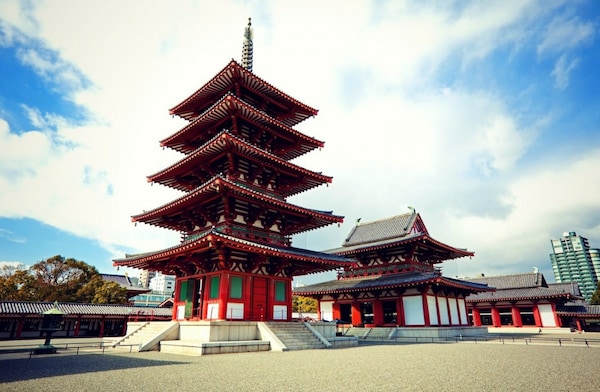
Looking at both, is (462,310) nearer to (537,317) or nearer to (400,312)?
(400,312)

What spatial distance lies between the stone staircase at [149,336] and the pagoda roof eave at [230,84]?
53.5 ft

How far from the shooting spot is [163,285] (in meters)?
175

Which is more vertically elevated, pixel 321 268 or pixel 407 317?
pixel 321 268

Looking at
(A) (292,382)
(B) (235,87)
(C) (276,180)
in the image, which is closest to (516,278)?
(C) (276,180)

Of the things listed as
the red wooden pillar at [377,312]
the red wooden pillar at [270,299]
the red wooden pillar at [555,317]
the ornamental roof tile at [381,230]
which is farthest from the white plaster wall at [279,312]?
the red wooden pillar at [555,317]

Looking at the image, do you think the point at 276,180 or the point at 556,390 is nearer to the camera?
the point at 556,390

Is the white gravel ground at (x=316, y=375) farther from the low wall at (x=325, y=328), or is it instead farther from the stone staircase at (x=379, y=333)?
the stone staircase at (x=379, y=333)

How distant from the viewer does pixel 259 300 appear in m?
21.8

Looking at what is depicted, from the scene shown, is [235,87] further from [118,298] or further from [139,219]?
[118,298]

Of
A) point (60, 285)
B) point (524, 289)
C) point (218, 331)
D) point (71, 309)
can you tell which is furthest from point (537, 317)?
point (60, 285)

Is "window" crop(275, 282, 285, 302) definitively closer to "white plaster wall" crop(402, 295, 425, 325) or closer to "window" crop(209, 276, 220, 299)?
"window" crop(209, 276, 220, 299)

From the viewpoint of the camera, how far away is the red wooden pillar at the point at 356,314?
1391 inches

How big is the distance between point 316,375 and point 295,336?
10354 mm

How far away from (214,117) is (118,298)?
37.4 meters
